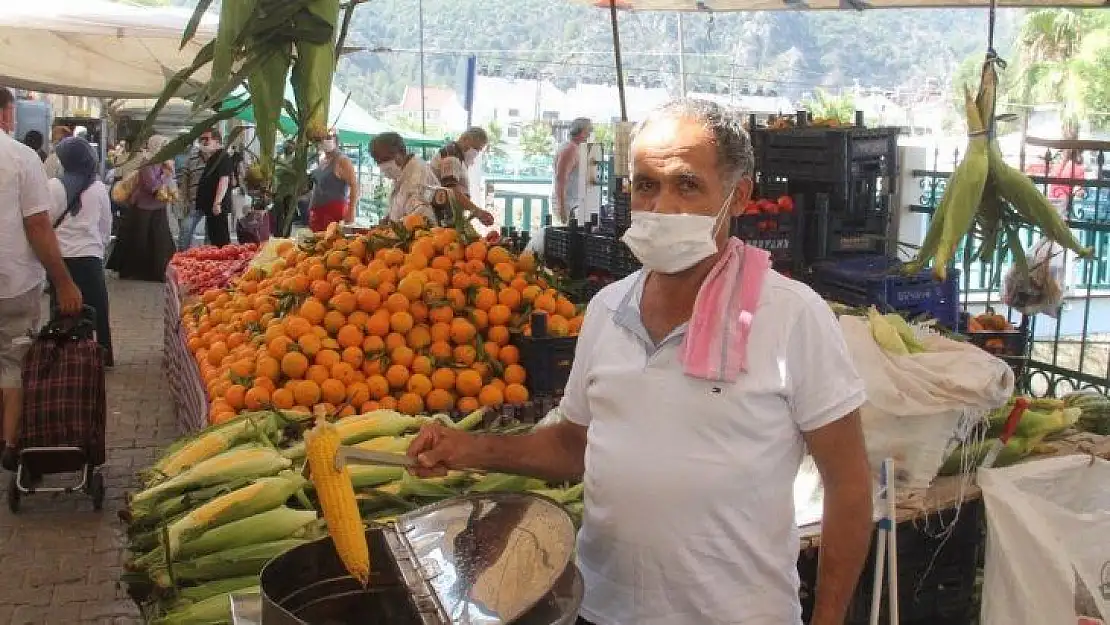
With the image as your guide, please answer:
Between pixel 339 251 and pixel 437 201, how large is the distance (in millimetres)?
Result: 1451

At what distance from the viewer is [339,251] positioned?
512cm

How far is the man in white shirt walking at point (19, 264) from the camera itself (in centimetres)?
576

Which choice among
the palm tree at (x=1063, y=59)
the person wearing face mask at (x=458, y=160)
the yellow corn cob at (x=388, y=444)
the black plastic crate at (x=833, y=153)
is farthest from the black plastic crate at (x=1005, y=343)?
the palm tree at (x=1063, y=59)

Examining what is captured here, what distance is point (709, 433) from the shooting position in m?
1.93

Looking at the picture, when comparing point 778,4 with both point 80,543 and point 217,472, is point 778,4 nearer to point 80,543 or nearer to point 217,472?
point 80,543

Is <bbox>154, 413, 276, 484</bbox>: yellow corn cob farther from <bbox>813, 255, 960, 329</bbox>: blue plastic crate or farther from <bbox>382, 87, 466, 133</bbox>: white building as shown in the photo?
<bbox>382, 87, 466, 133</bbox>: white building

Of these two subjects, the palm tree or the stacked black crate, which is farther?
the palm tree

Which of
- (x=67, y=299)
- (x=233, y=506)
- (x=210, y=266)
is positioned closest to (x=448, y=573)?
(x=233, y=506)

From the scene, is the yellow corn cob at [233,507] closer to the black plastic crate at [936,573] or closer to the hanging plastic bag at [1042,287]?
the black plastic crate at [936,573]

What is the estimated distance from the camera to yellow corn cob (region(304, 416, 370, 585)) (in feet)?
5.93

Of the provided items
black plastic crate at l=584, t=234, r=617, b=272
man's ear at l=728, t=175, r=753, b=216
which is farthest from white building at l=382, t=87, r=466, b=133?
man's ear at l=728, t=175, r=753, b=216

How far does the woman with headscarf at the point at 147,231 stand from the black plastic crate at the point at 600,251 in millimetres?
8108

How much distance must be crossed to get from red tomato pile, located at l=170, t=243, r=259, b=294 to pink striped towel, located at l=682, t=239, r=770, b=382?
16.9 feet

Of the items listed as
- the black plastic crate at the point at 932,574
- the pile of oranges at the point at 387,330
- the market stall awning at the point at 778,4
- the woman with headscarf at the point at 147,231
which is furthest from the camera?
the woman with headscarf at the point at 147,231
